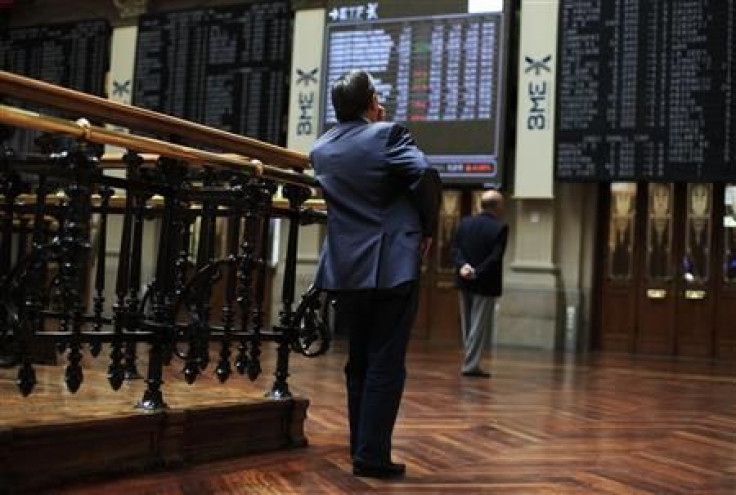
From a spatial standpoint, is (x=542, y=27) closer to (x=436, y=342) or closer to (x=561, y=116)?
(x=561, y=116)

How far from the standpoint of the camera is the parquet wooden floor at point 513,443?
2471 mm

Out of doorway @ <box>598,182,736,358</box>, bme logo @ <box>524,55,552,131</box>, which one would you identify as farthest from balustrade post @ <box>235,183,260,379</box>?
doorway @ <box>598,182,736,358</box>

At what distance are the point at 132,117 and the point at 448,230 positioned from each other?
7724 millimetres

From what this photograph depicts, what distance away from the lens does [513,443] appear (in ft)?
10.7

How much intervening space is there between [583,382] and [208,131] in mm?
3852

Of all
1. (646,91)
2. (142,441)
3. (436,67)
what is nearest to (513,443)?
(142,441)

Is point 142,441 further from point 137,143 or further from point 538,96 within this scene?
point 538,96

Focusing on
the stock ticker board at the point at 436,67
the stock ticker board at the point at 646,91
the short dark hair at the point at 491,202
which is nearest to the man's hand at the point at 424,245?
the short dark hair at the point at 491,202

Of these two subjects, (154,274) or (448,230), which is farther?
(448,230)

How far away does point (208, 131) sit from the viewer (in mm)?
2668

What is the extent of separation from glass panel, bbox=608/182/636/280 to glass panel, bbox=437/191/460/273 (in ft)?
5.50

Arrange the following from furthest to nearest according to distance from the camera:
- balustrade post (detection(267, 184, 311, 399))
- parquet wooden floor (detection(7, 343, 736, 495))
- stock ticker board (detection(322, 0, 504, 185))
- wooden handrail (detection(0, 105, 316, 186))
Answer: stock ticker board (detection(322, 0, 504, 185)) → balustrade post (detection(267, 184, 311, 399)) → parquet wooden floor (detection(7, 343, 736, 495)) → wooden handrail (detection(0, 105, 316, 186))

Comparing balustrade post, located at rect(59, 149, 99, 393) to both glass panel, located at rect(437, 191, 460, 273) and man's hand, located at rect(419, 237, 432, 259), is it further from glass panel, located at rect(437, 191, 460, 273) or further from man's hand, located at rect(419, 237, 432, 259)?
glass panel, located at rect(437, 191, 460, 273)

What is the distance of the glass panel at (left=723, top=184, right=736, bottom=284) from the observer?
883cm
